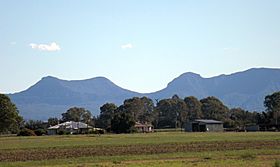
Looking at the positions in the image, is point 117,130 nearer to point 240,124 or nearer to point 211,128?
A: point 211,128

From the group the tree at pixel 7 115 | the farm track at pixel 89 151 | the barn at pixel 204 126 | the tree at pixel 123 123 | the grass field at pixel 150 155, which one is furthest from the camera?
the barn at pixel 204 126

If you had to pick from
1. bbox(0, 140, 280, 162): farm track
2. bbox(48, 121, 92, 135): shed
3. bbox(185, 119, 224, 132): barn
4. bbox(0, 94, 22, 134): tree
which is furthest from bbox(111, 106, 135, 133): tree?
bbox(0, 140, 280, 162): farm track

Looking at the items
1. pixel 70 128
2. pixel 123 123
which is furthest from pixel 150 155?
pixel 70 128

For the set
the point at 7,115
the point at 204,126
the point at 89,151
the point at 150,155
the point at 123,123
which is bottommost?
the point at 150,155

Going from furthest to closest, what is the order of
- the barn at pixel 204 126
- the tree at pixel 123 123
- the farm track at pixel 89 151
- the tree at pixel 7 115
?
the barn at pixel 204 126 → the tree at pixel 123 123 → the tree at pixel 7 115 → the farm track at pixel 89 151

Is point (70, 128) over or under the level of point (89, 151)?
over

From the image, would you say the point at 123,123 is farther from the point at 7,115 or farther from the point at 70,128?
the point at 7,115

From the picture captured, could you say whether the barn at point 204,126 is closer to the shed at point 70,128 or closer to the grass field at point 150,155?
the shed at point 70,128

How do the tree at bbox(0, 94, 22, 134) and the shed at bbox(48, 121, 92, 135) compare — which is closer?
the tree at bbox(0, 94, 22, 134)

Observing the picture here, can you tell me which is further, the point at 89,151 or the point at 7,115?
the point at 7,115

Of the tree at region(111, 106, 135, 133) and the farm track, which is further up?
the tree at region(111, 106, 135, 133)

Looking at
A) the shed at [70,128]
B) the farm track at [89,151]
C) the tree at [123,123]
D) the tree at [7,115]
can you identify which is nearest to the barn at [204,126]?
the tree at [123,123]

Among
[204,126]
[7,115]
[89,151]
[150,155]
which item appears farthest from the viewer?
[204,126]

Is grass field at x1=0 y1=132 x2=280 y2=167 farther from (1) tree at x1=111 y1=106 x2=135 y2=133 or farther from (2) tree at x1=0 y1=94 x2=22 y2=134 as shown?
(1) tree at x1=111 y1=106 x2=135 y2=133
